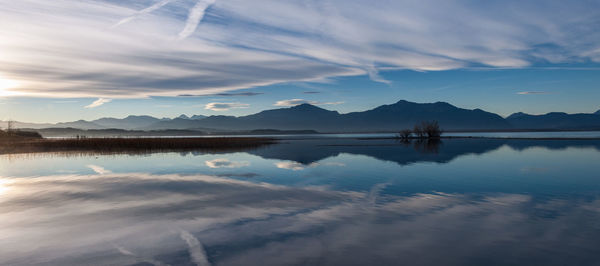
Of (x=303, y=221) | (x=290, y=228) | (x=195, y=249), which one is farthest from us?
(x=303, y=221)

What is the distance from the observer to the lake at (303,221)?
8547mm

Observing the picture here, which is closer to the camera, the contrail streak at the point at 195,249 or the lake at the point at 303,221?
the contrail streak at the point at 195,249

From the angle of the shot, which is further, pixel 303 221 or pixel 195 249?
pixel 303 221

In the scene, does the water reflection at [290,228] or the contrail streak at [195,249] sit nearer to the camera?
the contrail streak at [195,249]

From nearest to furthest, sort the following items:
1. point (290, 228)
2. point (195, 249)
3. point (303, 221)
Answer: point (195, 249) → point (290, 228) → point (303, 221)

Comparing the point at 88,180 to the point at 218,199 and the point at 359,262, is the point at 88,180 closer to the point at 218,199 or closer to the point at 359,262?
the point at 218,199

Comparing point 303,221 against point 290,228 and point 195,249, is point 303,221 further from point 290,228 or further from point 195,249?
point 195,249

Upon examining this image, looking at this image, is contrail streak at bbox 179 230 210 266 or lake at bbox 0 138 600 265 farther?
lake at bbox 0 138 600 265

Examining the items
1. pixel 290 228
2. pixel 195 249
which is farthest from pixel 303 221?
pixel 195 249

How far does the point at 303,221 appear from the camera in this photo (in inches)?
464

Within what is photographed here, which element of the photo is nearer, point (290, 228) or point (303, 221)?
point (290, 228)

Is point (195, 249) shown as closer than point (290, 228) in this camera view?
Yes

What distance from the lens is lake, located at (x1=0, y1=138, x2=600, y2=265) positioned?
28.0 ft

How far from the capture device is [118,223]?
11664mm
